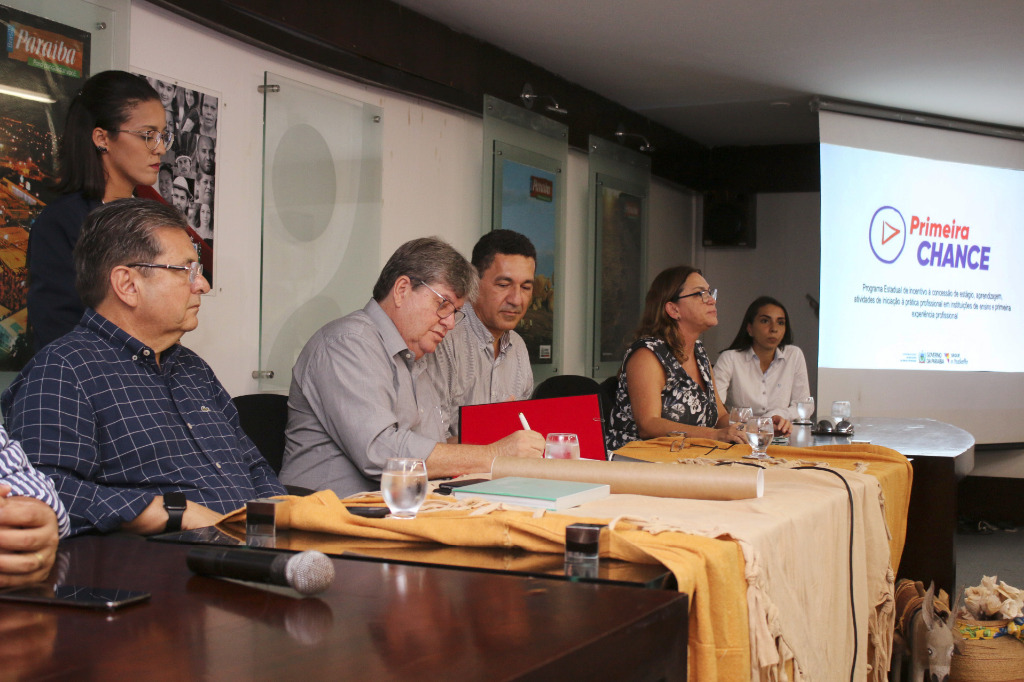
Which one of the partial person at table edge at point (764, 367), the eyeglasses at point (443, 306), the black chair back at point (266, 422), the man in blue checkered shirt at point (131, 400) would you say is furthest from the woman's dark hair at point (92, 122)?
the partial person at table edge at point (764, 367)

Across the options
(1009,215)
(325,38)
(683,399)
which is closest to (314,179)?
(325,38)

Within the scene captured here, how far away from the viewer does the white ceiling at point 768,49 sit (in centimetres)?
432

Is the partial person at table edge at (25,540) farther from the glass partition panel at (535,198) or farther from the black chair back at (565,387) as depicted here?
the glass partition panel at (535,198)

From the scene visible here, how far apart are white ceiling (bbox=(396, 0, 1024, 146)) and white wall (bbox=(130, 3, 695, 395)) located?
563 mm

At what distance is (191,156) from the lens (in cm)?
332

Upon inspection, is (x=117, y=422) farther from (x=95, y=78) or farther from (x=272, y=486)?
(x=95, y=78)

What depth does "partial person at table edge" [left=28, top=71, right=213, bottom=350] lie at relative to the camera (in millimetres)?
2217

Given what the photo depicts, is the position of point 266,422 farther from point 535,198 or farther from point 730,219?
point 730,219

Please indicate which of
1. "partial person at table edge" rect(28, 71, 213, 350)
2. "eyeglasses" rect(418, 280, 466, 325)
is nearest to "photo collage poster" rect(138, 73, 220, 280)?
"partial person at table edge" rect(28, 71, 213, 350)

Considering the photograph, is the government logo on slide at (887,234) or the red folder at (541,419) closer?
the red folder at (541,419)

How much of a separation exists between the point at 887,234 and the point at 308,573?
5881mm

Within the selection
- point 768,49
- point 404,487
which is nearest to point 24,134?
point 404,487

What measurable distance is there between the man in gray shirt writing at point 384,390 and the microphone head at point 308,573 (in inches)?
43.6

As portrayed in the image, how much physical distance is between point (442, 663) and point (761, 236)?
24.8 ft
